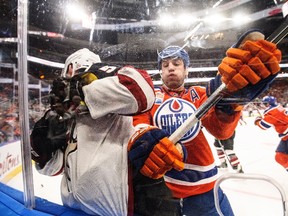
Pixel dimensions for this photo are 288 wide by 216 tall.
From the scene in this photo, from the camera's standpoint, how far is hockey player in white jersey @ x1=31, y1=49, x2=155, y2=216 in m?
0.38

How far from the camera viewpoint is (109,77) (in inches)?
15.6

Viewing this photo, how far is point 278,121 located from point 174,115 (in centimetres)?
21

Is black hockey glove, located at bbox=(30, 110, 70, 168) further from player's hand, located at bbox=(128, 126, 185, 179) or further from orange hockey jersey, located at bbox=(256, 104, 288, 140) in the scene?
orange hockey jersey, located at bbox=(256, 104, 288, 140)

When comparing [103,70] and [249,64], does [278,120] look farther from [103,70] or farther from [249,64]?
[103,70]

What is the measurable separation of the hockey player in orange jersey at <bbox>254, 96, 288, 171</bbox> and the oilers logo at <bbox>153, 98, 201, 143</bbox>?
0.13 m

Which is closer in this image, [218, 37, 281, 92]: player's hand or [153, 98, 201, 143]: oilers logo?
[218, 37, 281, 92]: player's hand

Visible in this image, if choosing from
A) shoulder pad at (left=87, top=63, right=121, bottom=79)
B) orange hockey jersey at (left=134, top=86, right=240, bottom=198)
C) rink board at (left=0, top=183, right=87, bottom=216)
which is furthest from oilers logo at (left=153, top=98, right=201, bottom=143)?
rink board at (left=0, top=183, right=87, bottom=216)

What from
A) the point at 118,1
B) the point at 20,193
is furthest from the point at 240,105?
the point at 20,193

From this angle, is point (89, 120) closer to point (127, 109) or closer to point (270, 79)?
point (127, 109)

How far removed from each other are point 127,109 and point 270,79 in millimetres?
222

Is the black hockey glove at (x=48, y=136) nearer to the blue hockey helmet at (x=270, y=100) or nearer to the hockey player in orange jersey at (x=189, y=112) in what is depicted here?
the hockey player in orange jersey at (x=189, y=112)

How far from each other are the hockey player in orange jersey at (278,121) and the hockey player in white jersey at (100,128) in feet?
0.62

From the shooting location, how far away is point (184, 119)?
0.44 metres

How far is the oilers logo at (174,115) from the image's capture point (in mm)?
433
